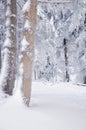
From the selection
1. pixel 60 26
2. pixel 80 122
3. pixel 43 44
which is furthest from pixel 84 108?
pixel 60 26

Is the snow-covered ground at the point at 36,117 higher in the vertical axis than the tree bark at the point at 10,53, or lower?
lower

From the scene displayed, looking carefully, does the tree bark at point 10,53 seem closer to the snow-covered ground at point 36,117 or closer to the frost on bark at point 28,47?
the snow-covered ground at point 36,117

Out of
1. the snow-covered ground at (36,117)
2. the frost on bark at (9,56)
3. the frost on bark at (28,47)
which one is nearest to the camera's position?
the snow-covered ground at (36,117)

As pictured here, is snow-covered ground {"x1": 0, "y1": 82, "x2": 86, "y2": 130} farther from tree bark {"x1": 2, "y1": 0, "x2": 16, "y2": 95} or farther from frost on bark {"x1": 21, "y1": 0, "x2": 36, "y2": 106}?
tree bark {"x1": 2, "y1": 0, "x2": 16, "y2": 95}

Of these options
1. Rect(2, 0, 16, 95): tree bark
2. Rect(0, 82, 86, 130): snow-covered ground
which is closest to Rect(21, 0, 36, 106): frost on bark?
Rect(0, 82, 86, 130): snow-covered ground

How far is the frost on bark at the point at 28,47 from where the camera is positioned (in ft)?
33.0

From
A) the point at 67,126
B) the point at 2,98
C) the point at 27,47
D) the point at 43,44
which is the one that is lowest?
the point at 67,126

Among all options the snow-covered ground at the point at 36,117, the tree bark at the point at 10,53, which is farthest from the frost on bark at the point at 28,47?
the tree bark at the point at 10,53

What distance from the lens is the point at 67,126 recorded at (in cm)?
865

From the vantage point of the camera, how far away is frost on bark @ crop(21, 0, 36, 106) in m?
10.0

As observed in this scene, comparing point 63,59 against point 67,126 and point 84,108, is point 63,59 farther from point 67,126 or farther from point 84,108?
point 67,126

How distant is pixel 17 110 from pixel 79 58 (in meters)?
18.2

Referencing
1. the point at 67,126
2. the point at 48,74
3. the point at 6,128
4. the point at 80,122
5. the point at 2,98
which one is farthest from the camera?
the point at 48,74

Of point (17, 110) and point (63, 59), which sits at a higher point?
point (63, 59)
